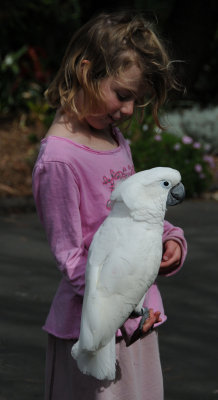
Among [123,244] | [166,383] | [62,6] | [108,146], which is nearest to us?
[123,244]

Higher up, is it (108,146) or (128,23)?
(128,23)

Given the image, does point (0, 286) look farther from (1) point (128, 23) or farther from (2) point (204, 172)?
(2) point (204, 172)

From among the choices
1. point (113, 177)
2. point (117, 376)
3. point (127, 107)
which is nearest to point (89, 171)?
point (113, 177)

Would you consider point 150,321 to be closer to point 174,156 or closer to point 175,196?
point 175,196

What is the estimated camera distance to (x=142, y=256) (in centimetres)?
180

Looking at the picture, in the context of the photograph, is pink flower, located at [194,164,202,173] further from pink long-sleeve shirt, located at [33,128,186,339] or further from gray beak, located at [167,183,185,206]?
gray beak, located at [167,183,185,206]

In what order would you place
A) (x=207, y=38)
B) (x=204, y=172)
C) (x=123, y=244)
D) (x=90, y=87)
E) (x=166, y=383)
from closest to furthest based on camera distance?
(x=123, y=244), (x=90, y=87), (x=166, y=383), (x=204, y=172), (x=207, y=38)

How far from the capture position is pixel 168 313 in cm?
437

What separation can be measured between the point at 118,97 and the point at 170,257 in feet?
1.79

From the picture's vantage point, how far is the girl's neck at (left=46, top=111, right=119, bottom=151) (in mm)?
2123

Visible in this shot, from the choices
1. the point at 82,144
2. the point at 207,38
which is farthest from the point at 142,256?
the point at 207,38

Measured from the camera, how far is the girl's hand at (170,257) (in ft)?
6.86

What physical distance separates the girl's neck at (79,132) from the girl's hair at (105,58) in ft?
0.15

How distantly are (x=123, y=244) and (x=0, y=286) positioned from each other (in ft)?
10.2
